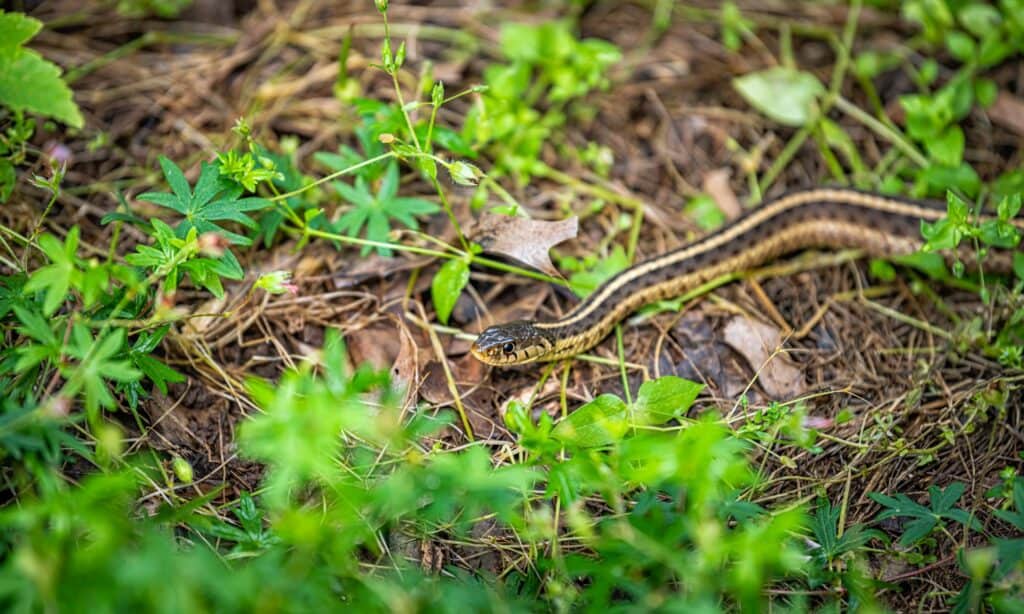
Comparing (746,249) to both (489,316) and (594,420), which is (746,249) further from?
(594,420)

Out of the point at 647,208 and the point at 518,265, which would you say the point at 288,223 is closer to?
the point at 518,265

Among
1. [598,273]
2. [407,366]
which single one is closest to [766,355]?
[598,273]

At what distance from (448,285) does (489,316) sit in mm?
374

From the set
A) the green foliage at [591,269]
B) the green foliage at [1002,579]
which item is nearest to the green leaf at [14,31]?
the green foliage at [591,269]

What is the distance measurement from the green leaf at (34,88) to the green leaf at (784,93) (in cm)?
407

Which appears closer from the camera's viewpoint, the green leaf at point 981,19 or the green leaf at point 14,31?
the green leaf at point 14,31

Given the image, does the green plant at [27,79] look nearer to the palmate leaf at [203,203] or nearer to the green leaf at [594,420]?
the palmate leaf at [203,203]

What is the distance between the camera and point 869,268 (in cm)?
500

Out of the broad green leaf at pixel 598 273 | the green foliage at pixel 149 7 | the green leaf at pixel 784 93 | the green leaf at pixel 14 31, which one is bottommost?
the broad green leaf at pixel 598 273

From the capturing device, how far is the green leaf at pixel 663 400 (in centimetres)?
386

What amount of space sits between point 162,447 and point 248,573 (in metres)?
1.50

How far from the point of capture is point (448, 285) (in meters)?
4.32

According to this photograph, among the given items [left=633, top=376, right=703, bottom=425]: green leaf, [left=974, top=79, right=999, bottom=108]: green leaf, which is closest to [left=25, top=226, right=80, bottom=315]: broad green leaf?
[left=633, top=376, right=703, bottom=425]: green leaf

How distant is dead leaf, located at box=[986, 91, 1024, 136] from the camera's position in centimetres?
552
